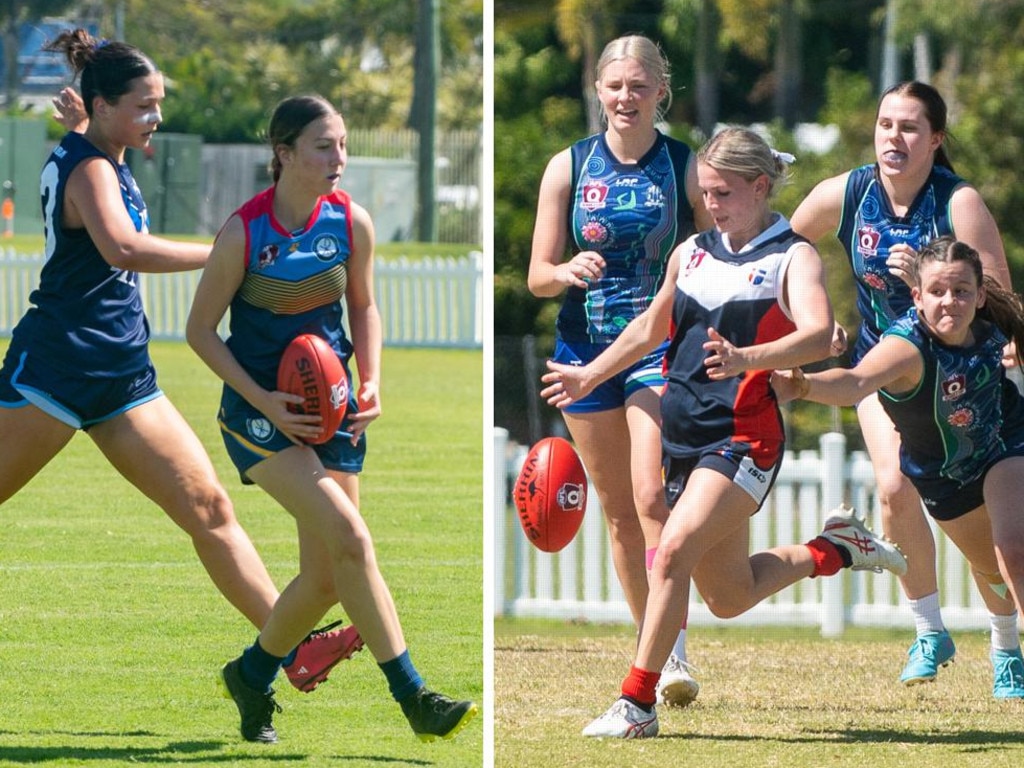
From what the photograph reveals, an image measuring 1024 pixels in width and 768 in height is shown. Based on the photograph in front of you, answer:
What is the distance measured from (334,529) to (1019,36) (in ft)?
87.6

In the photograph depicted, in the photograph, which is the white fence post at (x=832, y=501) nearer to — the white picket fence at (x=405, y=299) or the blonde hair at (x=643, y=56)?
the blonde hair at (x=643, y=56)

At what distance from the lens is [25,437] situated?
19.8 feet

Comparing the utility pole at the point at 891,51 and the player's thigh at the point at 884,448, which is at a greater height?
the utility pole at the point at 891,51

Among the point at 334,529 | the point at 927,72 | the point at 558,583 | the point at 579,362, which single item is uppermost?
the point at 927,72

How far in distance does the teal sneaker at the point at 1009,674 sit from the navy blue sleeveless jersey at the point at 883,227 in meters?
1.31

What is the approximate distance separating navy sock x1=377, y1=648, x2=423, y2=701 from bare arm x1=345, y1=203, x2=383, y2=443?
0.69 metres

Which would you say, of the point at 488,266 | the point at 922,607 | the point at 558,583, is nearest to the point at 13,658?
the point at 488,266

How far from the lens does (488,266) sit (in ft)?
16.9

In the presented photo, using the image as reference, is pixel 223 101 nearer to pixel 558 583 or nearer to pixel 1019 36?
pixel 1019 36

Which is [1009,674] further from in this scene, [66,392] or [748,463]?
[66,392]

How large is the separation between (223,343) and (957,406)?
2454 millimetres

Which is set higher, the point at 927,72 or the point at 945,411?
the point at 927,72

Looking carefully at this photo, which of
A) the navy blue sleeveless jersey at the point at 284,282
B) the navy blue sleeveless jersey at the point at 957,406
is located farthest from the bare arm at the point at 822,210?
the navy blue sleeveless jersey at the point at 284,282

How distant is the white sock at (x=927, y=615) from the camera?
7328 mm
